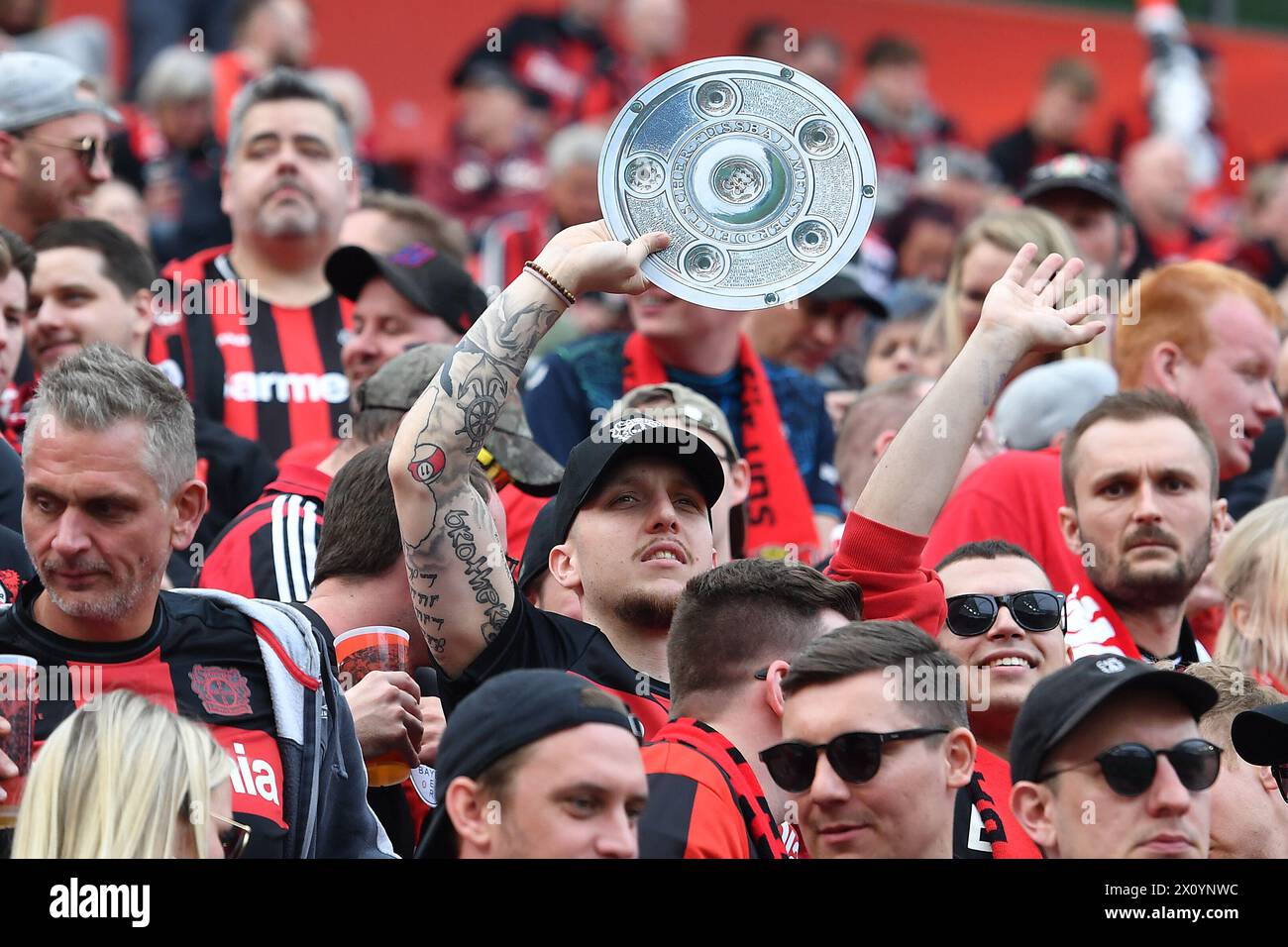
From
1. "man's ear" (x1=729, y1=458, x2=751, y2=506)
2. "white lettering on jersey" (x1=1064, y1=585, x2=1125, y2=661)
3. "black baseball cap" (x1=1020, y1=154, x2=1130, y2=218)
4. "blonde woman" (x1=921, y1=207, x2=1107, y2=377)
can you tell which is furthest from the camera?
"black baseball cap" (x1=1020, y1=154, x2=1130, y2=218)

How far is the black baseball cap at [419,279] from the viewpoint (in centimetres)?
673

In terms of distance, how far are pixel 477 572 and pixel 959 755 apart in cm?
112

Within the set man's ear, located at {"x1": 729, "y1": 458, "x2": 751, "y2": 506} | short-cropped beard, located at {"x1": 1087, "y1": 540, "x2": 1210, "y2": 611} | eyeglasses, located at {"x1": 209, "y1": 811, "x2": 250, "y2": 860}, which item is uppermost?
man's ear, located at {"x1": 729, "y1": 458, "x2": 751, "y2": 506}

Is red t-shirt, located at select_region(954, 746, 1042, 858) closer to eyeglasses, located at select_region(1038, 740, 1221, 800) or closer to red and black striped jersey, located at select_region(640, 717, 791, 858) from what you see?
eyeglasses, located at select_region(1038, 740, 1221, 800)

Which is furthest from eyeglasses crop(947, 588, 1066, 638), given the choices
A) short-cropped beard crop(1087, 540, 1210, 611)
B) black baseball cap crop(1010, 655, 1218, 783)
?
black baseball cap crop(1010, 655, 1218, 783)

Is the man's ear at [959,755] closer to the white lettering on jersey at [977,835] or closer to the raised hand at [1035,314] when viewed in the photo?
the white lettering on jersey at [977,835]

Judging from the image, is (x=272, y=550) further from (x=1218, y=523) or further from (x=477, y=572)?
(x=1218, y=523)

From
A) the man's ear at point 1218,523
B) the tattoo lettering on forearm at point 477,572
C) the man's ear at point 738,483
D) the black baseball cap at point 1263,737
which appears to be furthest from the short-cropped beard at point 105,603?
the man's ear at point 1218,523

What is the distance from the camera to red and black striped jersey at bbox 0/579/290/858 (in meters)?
4.00

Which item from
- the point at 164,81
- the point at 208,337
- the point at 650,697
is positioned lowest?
the point at 650,697

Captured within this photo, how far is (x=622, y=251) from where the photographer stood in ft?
14.7

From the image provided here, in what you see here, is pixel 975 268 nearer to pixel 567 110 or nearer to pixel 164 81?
pixel 164 81
